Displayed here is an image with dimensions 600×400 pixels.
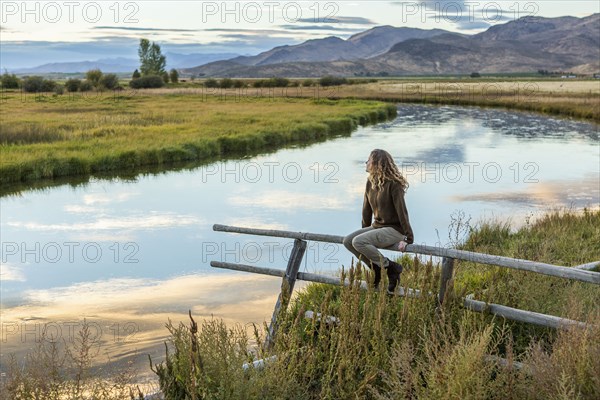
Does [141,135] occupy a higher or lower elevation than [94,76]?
lower

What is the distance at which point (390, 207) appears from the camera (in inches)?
272

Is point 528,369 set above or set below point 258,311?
above

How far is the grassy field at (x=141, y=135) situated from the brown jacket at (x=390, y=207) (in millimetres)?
18746

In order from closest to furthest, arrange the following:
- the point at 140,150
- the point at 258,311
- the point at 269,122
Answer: the point at 258,311
the point at 140,150
the point at 269,122

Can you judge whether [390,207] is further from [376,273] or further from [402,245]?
[376,273]

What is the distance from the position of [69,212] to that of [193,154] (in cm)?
1062

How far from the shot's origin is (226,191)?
21.5m

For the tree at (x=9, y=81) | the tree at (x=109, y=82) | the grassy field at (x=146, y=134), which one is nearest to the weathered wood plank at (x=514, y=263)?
the grassy field at (x=146, y=134)

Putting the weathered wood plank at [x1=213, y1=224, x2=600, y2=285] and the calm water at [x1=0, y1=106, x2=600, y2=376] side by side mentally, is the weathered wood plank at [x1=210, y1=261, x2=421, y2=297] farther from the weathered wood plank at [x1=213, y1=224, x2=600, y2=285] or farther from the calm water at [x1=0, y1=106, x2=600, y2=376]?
the calm water at [x1=0, y1=106, x2=600, y2=376]

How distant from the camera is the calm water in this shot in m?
10.8

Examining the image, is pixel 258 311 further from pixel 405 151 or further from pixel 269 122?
pixel 269 122

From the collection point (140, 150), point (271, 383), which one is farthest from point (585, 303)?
point (140, 150)

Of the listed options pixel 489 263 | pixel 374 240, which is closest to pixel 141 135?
pixel 374 240

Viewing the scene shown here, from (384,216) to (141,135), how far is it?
25.8 meters
